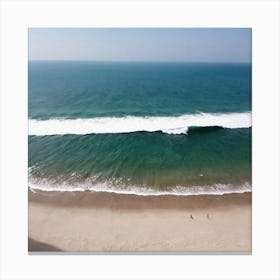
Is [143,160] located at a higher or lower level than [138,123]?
lower

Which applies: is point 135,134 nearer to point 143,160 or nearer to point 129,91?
point 143,160

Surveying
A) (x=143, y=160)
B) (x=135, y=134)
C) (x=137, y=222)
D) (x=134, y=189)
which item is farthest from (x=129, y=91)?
(x=137, y=222)

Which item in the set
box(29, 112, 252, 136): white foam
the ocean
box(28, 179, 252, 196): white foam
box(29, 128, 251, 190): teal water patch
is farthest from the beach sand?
box(29, 112, 252, 136): white foam

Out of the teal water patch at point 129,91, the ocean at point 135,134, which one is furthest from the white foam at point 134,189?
the teal water patch at point 129,91

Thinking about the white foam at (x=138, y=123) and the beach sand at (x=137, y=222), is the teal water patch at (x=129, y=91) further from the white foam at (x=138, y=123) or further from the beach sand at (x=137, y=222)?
the beach sand at (x=137, y=222)
